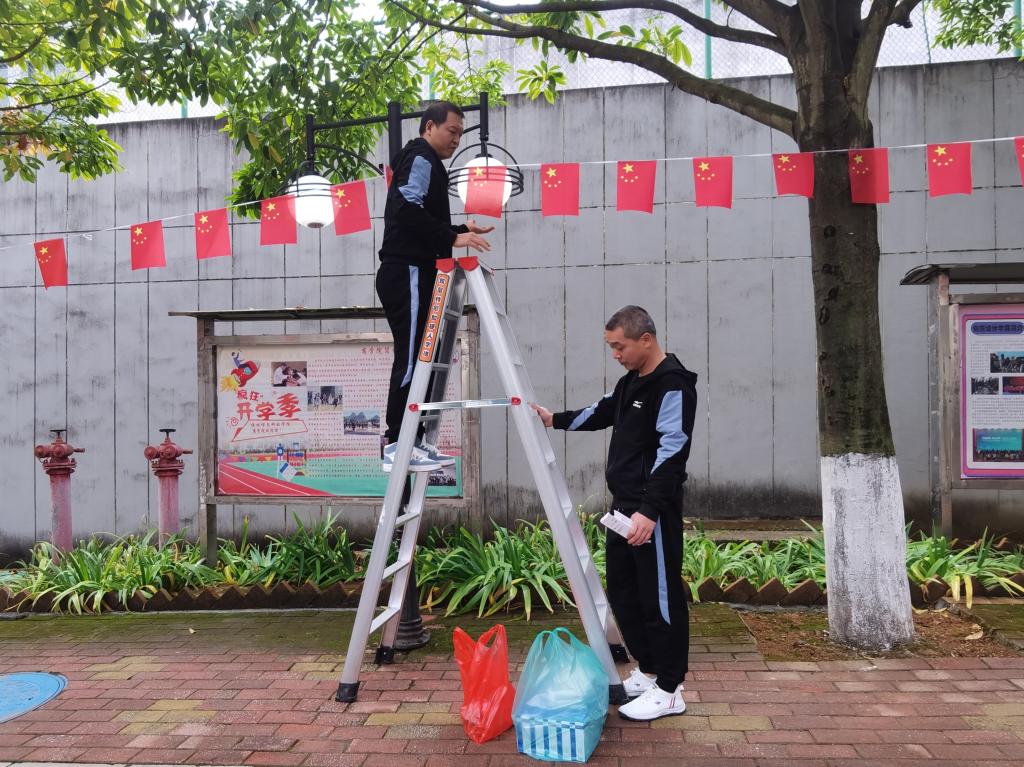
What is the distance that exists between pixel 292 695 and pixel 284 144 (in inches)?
158

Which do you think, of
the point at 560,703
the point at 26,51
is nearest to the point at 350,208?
the point at 26,51

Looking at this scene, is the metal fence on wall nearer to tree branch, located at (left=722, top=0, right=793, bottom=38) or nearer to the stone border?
tree branch, located at (left=722, top=0, right=793, bottom=38)

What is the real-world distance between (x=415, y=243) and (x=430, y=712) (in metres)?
2.23

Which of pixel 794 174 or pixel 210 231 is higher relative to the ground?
pixel 794 174

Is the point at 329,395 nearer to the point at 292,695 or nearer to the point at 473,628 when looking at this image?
the point at 473,628

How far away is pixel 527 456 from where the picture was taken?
12.7ft

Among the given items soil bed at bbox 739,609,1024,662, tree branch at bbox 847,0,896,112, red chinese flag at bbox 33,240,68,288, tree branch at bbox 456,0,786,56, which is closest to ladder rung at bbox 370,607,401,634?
soil bed at bbox 739,609,1024,662

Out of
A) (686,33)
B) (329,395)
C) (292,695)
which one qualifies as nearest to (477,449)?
(329,395)

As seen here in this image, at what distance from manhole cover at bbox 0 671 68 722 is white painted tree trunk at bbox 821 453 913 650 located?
429 centimetres

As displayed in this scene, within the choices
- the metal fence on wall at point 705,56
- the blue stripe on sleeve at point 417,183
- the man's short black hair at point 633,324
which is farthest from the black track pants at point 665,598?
the metal fence on wall at point 705,56

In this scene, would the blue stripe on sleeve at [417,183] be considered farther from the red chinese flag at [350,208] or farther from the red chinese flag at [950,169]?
the red chinese flag at [950,169]

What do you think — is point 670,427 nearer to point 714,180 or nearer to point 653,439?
point 653,439

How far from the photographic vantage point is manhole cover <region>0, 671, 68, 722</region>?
3.96m

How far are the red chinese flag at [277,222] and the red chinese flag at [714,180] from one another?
296cm
